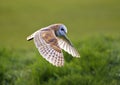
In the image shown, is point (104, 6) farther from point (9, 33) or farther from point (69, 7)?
point (9, 33)

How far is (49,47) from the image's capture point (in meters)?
4.18

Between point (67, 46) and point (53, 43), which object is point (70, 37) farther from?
point (53, 43)

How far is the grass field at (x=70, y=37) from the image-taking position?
5.67 m

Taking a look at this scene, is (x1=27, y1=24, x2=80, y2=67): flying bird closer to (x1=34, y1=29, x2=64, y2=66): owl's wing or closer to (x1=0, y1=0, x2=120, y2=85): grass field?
(x1=34, y1=29, x2=64, y2=66): owl's wing

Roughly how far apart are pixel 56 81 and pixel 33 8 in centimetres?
812

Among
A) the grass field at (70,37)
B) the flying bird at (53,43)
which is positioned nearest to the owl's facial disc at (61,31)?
the flying bird at (53,43)

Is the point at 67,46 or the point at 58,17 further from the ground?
the point at 67,46

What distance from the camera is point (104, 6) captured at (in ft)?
45.6

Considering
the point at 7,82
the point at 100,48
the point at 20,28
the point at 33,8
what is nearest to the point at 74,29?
the point at 20,28

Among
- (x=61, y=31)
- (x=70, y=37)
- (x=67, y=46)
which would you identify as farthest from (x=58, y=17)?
(x=61, y=31)

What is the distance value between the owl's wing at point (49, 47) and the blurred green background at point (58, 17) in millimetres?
5622

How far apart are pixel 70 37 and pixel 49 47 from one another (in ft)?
20.6

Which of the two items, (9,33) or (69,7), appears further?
(69,7)

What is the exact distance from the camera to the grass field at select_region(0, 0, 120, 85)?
5.67 metres
